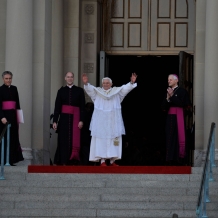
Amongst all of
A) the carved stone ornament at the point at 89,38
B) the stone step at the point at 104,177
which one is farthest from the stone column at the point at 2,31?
the stone step at the point at 104,177

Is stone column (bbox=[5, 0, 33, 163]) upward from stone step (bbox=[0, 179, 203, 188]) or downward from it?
upward

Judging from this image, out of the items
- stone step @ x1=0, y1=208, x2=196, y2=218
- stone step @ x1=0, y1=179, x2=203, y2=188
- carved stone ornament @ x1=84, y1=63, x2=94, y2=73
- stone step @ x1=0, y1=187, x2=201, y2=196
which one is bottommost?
stone step @ x1=0, y1=208, x2=196, y2=218

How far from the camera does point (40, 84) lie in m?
19.4

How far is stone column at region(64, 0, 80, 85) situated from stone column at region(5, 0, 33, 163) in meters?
2.56

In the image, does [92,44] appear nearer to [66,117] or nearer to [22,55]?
[22,55]

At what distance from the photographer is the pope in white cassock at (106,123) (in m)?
18.0

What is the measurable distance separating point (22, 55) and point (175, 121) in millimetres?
3266

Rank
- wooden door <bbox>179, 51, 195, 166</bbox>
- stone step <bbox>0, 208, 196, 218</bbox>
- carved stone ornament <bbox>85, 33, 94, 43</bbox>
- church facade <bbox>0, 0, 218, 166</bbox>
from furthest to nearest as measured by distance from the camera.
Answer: carved stone ornament <bbox>85, 33, 94, 43</bbox> → wooden door <bbox>179, 51, 195, 166</bbox> → church facade <bbox>0, 0, 218, 166</bbox> → stone step <bbox>0, 208, 196, 218</bbox>

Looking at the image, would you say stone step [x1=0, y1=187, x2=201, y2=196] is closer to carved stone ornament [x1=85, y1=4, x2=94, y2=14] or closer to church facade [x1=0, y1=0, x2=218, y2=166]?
church facade [x1=0, y1=0, x2=218, y2=166]

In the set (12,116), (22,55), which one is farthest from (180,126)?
(22,55)

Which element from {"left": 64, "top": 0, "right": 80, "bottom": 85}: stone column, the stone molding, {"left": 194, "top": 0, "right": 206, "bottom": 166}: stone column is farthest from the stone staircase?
the stone molding

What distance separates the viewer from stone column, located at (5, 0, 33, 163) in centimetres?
1906

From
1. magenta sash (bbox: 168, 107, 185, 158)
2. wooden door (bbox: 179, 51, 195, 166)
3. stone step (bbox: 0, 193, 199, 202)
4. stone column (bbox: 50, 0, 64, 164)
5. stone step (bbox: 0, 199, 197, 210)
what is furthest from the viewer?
stone column (bbox: 50, 0, 64, 164)

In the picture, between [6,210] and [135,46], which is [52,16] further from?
[6,210]
